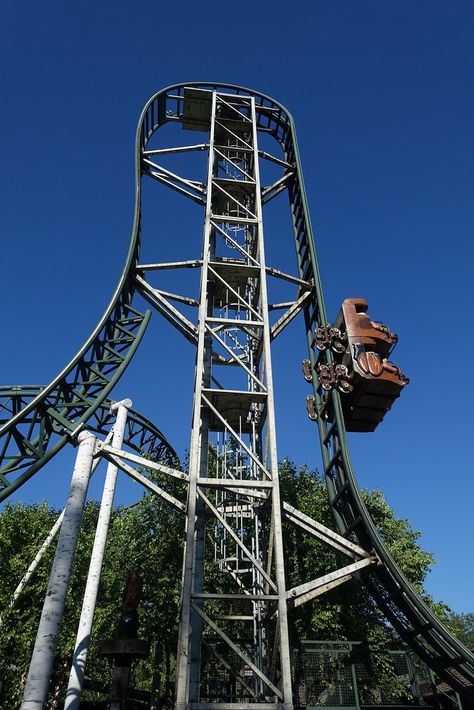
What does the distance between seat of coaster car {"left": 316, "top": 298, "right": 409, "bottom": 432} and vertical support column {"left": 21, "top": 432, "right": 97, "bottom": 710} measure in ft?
18.0

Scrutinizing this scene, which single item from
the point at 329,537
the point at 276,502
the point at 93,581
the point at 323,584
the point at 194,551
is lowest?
the point at 323,584

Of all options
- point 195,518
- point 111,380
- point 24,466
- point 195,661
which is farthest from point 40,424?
point 195,661

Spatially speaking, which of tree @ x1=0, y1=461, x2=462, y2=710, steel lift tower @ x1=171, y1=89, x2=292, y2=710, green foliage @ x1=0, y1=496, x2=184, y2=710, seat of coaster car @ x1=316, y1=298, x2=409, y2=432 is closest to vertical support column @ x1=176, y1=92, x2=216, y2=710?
steel lift tower @ x1=171, y1=89, x2=292, y2=710

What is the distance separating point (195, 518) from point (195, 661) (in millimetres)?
2417

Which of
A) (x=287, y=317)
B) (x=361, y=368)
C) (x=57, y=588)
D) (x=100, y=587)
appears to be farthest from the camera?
(x=100, y=587)

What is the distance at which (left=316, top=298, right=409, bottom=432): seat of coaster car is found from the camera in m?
11.1

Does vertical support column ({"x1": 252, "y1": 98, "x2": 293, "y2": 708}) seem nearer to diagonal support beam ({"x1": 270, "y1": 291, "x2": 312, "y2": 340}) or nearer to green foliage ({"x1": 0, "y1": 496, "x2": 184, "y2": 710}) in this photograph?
diagonal support beam ({"x1": 270, "y1": 291, "x2": 312, "y2": 340})

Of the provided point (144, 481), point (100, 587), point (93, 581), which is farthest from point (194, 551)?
point (100, 587)

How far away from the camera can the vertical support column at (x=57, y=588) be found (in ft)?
23.7

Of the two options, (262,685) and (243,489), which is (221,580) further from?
(243,489)

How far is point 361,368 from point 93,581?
781cm

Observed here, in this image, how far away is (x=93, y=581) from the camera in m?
11.9

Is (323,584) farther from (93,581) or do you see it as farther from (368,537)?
(93,581)

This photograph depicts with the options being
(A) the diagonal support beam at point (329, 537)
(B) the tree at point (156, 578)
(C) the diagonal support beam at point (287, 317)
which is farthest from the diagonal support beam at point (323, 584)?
(B) the tree at point (156, 578)
